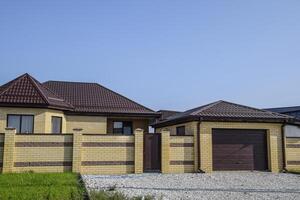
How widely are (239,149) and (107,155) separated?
6952 millimetres

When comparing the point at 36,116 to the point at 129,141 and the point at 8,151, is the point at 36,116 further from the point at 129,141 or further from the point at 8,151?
→ the point at 129,141

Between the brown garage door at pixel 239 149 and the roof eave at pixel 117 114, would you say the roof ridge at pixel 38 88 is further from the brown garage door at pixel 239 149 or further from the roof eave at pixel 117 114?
the brown garage door at pixel 239 149

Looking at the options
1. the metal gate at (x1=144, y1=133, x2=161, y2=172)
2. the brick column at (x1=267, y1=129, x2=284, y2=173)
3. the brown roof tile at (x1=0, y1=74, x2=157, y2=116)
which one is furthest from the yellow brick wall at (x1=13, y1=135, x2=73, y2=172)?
the brick column at (x1=267, y1=129, x2=284, y2=173)

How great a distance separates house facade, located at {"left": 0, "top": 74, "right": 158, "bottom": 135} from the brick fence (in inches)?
56.6

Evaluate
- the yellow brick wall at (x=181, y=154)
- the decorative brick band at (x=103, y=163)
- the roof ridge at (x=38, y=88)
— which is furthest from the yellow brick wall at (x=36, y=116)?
the yellow brick wall at (x=181, y=154)

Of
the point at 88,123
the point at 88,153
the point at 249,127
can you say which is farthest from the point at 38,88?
the point at 249,127

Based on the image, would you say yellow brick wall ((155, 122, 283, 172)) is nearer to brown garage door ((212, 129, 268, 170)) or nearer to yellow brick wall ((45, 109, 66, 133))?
brown garage door ((212, 129, 268, 170))

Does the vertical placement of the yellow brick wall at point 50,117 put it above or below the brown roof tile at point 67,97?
below

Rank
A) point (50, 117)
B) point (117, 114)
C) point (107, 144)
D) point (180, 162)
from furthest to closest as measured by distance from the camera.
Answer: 1. point (117, 114)
2. point (50, 117)
3. point (180, 162)
4. point (107, 144)

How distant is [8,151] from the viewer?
1672cm

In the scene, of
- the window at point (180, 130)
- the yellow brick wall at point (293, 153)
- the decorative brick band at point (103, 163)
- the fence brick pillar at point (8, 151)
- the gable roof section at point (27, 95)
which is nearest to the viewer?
the fence brick pillar at point (8, 151)

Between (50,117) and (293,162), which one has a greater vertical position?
(50,117)

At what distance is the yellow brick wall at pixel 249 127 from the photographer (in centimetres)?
1908

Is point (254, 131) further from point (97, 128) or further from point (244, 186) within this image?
point (97, 128)
